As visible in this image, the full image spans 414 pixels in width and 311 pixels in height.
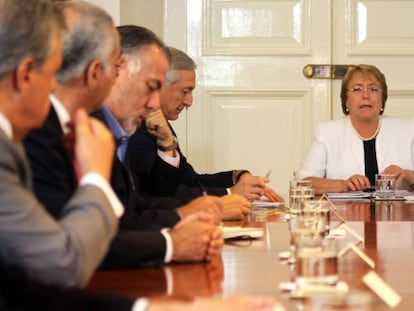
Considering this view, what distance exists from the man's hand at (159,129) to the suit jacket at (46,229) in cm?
215

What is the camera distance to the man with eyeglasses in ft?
15.4

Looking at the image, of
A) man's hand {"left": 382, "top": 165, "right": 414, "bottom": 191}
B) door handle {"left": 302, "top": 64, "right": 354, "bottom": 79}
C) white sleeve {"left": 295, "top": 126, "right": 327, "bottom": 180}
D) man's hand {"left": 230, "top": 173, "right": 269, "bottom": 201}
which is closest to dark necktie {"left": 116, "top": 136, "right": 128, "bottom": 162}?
man's hand {"left": 230, "top": 173, "right": 269, "bottom": 201}

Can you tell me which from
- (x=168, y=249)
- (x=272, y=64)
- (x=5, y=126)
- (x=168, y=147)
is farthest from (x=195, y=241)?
(x=272, y=64)

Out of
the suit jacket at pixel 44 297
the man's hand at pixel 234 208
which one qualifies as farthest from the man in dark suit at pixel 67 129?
the man's hand at pixel 234 208

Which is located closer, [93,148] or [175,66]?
[93,148]

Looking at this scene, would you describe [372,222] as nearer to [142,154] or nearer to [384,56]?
[142,154]

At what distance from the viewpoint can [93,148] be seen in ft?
5.43

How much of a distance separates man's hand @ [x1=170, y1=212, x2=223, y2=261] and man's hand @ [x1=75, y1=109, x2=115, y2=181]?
0.51m

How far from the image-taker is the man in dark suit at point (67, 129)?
1902 millimetres

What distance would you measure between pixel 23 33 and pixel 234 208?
172 centimetres

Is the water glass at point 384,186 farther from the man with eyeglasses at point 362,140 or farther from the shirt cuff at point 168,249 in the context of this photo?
the shirt cuff at point 168,249

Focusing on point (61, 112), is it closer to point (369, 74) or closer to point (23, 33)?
point (23, 33)

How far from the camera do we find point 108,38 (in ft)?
6.98

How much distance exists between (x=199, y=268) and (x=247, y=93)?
377cm
